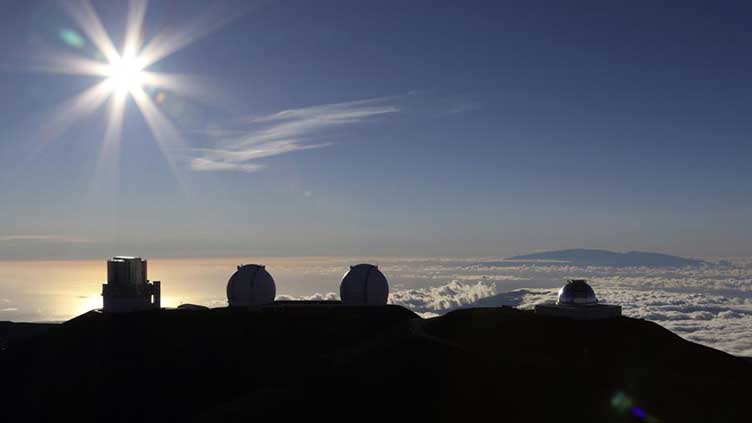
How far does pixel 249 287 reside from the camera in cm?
5716

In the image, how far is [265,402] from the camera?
37.5m

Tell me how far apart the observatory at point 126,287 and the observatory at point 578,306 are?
35.1 metres

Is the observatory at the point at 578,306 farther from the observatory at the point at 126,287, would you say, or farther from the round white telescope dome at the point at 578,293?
the observatory at the point at 126,287

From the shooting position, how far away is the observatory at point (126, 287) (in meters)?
55.9

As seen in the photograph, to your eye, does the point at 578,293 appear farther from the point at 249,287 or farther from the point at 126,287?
the point at 126,287

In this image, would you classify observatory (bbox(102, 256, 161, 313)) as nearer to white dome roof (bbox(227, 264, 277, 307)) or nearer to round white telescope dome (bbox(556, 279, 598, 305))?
white dome roof (bbox(227, 264, 277, 307))

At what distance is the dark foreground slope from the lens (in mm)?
34375

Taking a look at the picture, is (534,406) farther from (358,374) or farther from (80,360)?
(80,360)

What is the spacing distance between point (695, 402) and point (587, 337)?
25.9 ft

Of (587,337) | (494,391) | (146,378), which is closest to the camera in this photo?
(494,391)

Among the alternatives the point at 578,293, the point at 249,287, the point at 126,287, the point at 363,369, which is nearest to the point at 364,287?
the point at 249,287

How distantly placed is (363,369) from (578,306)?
56.4 feet

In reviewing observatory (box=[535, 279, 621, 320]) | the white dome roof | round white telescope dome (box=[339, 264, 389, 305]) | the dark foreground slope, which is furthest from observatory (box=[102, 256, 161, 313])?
observatory (box=[535, 279, 621, 320])

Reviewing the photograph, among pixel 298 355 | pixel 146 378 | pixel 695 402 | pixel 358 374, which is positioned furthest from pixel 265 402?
pixel 695 402
